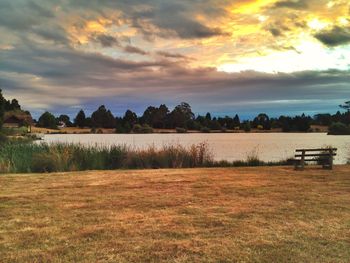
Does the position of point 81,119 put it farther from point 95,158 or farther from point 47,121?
point 95,158

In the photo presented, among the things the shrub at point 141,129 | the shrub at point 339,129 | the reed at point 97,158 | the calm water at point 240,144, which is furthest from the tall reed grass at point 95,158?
the shrub at point 141,129

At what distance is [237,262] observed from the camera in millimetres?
4633

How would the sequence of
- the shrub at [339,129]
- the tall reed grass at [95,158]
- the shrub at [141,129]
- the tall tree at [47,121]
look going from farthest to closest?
the tall tree at [47,121], the shrub at [141,129], the shrub at [339,129], the tall reed grass at [95,158]

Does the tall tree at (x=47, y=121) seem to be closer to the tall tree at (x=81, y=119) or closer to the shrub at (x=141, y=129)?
the tall tree at (x=81, y=119)

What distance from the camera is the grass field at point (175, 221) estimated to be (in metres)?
4.96

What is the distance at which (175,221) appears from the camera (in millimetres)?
6461

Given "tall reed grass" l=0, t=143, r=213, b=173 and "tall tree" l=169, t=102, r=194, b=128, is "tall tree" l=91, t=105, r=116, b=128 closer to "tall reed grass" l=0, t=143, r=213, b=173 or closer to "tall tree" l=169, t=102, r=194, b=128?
"tall tree" l=169, t=102, r=194, b=128

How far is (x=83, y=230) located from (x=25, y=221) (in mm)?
1182

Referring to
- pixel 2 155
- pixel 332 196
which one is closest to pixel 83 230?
pixel 332 196

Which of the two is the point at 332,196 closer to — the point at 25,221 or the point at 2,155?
the point at 25,221

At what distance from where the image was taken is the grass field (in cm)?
496

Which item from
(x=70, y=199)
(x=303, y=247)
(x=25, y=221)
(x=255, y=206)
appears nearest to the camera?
(x=303, y=247)

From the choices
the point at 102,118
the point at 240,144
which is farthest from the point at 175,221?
the point at 102,118

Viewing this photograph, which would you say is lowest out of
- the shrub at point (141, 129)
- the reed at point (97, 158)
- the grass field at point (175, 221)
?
the grass field at point (175, 221)
